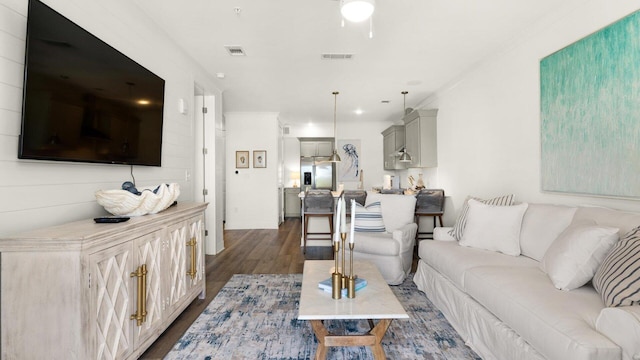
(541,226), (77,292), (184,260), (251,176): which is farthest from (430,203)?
(77,292)

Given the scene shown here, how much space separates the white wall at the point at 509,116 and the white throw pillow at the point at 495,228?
0.51 meters

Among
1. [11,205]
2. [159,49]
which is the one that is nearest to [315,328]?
[11,205]

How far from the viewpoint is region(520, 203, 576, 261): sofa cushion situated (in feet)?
7.16

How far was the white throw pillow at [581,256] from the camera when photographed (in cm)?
166

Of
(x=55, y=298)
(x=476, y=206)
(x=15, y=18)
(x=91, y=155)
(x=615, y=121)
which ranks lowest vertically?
(x=55, y=298)

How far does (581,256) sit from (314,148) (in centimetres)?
662

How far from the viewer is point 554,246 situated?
75.2 inches

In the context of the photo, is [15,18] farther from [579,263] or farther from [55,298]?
[579,263]

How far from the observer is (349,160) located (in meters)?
8.15

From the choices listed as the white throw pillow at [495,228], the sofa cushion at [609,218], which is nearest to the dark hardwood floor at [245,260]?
the white throw pillow at [495,228]

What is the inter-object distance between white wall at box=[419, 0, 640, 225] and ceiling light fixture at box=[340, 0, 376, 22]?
1.78 m

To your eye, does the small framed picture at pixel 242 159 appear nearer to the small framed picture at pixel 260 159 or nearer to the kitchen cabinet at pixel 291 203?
the small framed picture at pixel 260 159

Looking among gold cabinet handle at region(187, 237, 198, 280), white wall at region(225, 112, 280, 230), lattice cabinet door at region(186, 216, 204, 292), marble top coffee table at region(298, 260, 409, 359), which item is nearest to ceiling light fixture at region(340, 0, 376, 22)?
marble top coffee table at region(298, 260, 409, 359)

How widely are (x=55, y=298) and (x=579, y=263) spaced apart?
8.88ft
